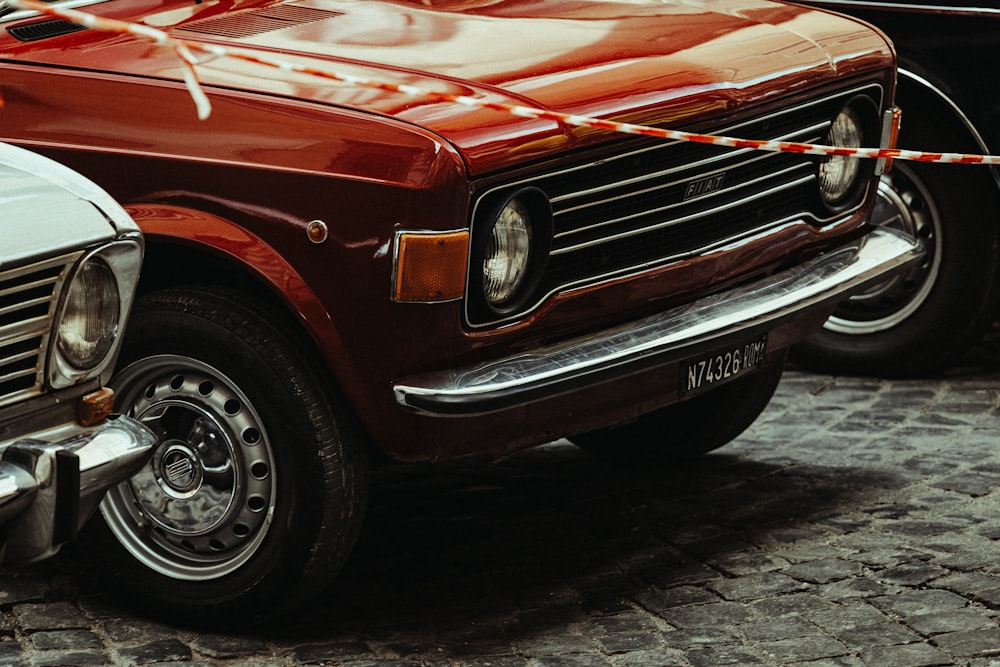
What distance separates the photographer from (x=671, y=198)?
4402 mm

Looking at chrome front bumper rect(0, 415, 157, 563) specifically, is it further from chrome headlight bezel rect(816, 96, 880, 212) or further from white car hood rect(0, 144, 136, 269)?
chrome headlight bezel rect(816, 96, 880, 212)

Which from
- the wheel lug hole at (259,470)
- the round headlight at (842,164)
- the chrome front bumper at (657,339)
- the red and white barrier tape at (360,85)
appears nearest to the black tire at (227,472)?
the wheel lug hole at (259,470)

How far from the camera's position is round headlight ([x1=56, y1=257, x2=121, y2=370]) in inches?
134

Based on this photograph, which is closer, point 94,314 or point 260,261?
point 94,314

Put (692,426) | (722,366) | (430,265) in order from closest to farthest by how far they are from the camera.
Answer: (430,265) → (722,366) → (692,426)

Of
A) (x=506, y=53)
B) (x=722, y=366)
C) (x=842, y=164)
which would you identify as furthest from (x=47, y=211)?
(x=842, y=164)

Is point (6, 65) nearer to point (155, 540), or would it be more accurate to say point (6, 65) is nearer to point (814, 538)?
point (155, 540)

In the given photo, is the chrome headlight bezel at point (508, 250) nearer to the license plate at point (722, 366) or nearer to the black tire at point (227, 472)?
the black tire at point (227, 472)

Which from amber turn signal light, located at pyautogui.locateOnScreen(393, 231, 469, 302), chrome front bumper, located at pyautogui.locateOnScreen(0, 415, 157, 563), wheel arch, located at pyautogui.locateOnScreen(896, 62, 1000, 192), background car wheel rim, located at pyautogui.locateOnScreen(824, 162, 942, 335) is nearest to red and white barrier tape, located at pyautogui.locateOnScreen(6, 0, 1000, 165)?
amber turn signal light, located at pyautogui.locateOnScreen(393, 231, 469, 302)

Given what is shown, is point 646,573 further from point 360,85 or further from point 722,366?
point 360,85

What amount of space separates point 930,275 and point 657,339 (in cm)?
284

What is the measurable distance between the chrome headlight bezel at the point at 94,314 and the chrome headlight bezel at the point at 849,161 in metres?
2.39

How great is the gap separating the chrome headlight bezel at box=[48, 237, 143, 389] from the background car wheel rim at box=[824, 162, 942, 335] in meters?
3.89

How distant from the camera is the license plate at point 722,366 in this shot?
14.5 feet
